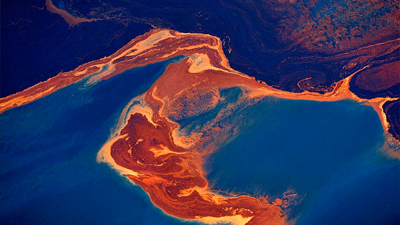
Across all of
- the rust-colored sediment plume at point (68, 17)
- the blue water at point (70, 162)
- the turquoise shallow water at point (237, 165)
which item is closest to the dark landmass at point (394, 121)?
the turquoise shallow water at point (237, 165)

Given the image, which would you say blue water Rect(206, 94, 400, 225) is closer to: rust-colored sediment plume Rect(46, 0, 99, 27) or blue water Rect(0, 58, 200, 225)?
blue water Rect(0, 58, 200, 225)

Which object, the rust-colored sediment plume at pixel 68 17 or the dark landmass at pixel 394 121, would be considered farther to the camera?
the rust-colored sediment plume at pixel 68 17

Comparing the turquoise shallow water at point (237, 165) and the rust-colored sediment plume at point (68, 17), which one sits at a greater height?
the rust-colored sediment plume at point (68, 17)

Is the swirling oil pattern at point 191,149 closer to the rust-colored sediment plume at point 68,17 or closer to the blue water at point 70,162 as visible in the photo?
the blue water at point 70,162

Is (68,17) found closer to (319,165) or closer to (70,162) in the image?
(70,162)

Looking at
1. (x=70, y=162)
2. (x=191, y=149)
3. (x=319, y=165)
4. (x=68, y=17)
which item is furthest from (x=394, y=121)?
(x=68, y=17)

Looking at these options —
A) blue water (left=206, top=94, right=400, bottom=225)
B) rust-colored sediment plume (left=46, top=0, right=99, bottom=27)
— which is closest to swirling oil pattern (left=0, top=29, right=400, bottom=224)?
blue water (left=206, top=94, right=400, bottom=225)
